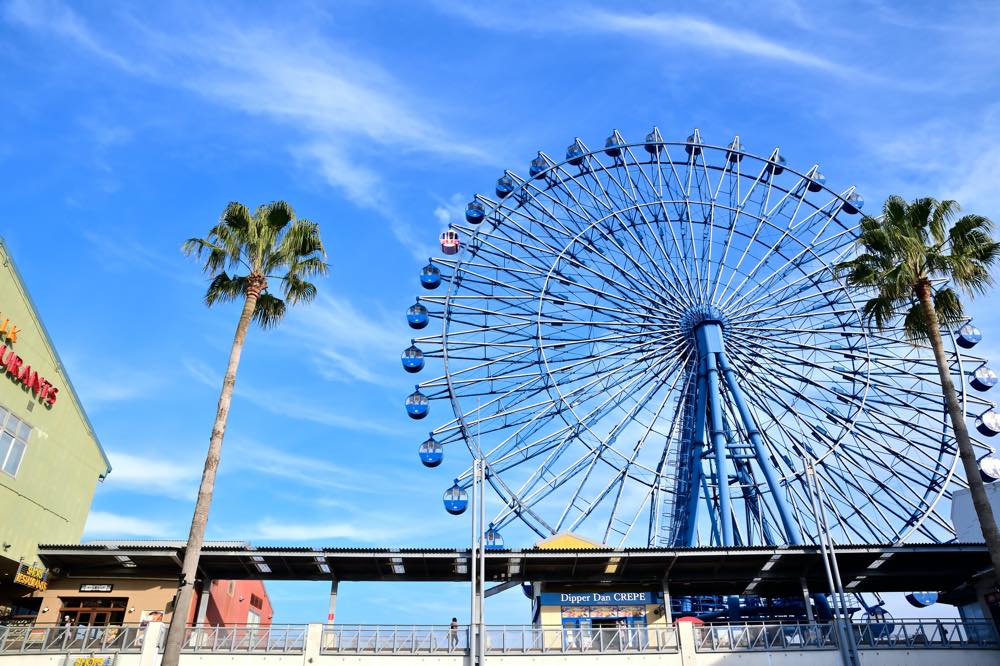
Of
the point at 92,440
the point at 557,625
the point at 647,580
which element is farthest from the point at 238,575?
the point at 647,580

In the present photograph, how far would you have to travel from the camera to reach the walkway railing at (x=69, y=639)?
77.5 ft

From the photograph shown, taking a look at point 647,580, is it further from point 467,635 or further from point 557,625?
point 467,635

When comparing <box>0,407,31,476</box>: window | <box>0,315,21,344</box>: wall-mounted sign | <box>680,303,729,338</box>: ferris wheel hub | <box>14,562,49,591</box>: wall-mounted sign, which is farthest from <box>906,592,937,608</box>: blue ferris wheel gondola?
<box>0,315,21,344</box>: wall-mounted sign

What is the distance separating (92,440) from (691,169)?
94.3ft

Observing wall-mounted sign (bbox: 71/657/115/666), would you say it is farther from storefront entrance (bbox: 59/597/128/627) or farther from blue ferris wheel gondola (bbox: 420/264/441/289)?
blue ferris wheel gondola (bbox: 420/264/441/289)

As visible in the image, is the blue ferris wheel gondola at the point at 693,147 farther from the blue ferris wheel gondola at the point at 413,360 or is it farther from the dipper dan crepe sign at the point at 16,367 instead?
the dipper dan crepe sign at the point at 16,367

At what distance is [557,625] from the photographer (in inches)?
1032

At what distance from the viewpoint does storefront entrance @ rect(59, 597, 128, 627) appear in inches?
1056

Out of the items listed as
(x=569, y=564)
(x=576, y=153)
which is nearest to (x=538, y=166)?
(x=576, y=153)

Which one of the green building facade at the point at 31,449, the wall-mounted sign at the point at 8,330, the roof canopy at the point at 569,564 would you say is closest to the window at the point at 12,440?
the green building facade at the point at 31,449

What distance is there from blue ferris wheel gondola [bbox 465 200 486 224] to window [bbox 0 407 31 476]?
19738 millimetres

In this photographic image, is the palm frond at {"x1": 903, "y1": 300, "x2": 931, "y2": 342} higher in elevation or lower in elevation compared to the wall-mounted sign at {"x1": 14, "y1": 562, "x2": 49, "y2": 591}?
higher

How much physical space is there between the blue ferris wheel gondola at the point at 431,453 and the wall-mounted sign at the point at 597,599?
7.31 m

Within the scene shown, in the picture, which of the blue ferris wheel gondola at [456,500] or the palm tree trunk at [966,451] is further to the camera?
the blue ferris wheel gondola at [456,500]
